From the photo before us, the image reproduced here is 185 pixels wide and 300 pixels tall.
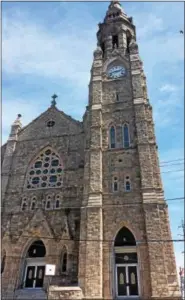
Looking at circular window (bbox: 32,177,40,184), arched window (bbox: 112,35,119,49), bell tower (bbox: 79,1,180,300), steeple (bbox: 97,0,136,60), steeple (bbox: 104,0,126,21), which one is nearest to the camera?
bell tower (bbox: 79,1,180,300)

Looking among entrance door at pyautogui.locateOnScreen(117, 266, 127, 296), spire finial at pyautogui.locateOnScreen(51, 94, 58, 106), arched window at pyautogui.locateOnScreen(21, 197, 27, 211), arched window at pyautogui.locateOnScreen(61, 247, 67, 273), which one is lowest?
entrance door at pyautogui.locateOnScreen(117, 266, 127, 296)

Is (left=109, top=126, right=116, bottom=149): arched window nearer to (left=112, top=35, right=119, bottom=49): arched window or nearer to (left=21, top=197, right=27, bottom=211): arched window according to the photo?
→ (left=21, top=197, right=27, bottom=211): arched window

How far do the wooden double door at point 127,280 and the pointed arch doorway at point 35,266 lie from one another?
16.7ft

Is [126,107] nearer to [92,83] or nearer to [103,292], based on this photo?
[92,83]

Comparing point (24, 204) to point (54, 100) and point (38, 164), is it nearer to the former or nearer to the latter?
point (38, 164)

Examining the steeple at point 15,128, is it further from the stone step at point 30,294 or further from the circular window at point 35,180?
the stone step at point 30,294

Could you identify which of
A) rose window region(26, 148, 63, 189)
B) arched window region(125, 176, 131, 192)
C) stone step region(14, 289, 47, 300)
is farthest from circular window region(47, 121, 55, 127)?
stone step region(14, 289, 47, 300)

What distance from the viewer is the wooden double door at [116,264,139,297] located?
1677 centimetres

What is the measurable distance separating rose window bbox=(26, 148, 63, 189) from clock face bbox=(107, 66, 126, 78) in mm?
8866

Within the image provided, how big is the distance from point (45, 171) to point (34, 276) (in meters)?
7.99

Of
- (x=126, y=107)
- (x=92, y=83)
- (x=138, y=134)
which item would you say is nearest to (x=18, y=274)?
(x=138, y=134)

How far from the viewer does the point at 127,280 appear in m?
17.2

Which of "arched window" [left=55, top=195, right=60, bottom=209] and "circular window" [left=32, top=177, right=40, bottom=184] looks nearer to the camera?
"arched window" [left=55, top=195, right=60, bottom=209]

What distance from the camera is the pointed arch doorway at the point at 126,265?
16.8 m
